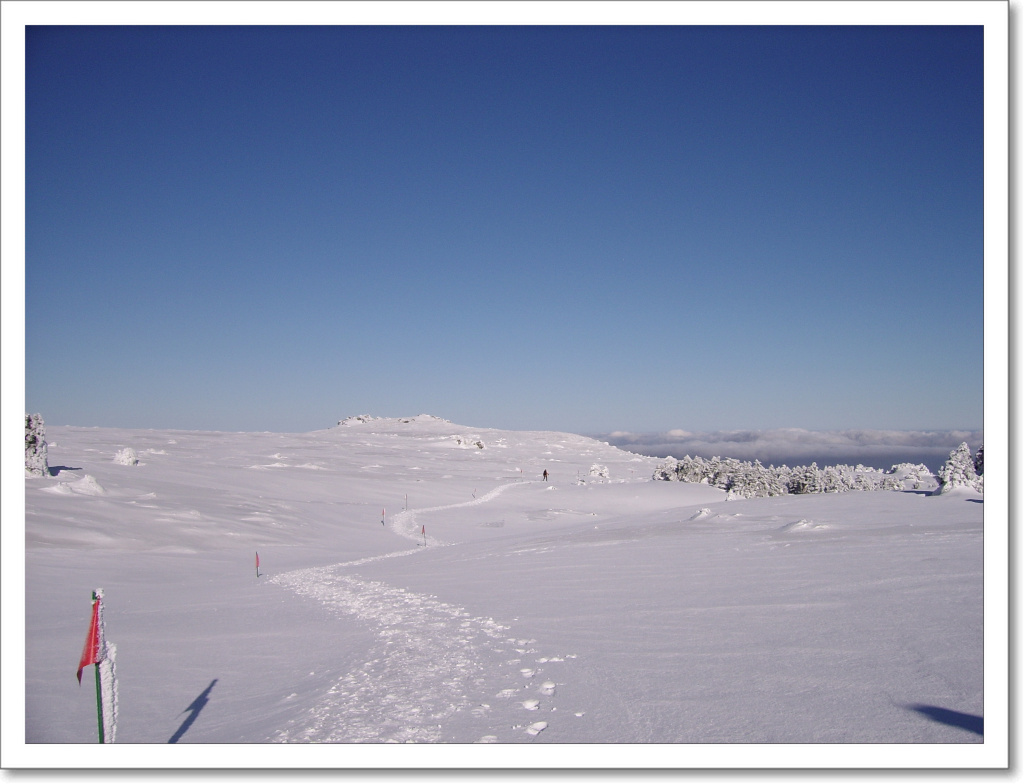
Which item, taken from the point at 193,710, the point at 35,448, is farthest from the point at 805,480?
the point at 35,448

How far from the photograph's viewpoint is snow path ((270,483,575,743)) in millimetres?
4605

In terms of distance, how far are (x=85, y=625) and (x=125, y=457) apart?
25741mm

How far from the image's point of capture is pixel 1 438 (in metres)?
5.44

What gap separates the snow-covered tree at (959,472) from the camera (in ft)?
48.5

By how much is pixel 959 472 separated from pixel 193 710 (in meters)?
17.0

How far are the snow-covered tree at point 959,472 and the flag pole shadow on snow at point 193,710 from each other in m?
16.1

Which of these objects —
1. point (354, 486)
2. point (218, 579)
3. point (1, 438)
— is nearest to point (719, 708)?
point (1, 438)

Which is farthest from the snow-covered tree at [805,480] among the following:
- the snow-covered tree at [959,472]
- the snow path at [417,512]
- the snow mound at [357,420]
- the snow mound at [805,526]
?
the snow mound at [357,420]

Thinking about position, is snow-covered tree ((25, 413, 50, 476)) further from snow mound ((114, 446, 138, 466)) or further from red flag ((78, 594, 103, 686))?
red flag ((78, 594, 103, 686))

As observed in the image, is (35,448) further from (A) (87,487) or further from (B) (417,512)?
(B) (417,512)

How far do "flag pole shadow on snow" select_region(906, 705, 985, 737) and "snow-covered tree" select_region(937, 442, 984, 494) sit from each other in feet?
42.3

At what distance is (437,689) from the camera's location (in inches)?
215
